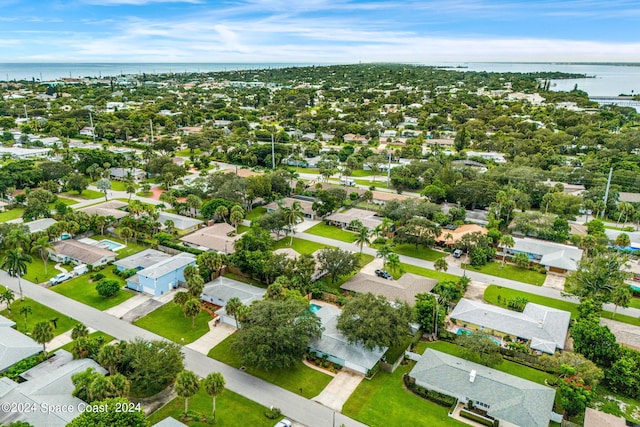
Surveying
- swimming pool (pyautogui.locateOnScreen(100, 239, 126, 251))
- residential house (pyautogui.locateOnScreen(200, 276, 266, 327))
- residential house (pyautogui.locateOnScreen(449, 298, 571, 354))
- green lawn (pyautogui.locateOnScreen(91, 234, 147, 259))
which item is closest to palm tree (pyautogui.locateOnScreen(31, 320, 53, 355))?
residential house (pyautogui.locateOnScreen(200, 276, 266, 327))

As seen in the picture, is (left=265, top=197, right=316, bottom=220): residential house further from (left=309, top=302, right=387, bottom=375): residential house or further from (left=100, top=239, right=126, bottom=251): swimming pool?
(left=309, top=302, right=387, bottom=375): residential house

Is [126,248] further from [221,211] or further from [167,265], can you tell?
[221,211]

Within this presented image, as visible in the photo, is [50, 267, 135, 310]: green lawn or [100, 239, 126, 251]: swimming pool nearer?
[50, 267, 135, 310]: green lawn

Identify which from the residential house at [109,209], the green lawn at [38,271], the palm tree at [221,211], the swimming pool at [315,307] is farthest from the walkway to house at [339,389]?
the residential house at [109,209]

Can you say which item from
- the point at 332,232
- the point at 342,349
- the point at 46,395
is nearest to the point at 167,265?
the point at 46,395

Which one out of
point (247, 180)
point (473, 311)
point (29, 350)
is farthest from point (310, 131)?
point (29, 350)

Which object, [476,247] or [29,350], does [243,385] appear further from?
[476,247]
